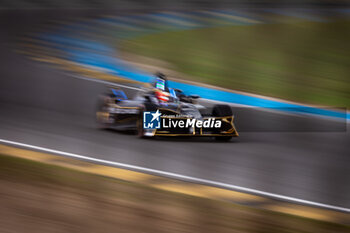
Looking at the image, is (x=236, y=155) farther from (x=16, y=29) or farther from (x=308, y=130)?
(x=16, y=29)

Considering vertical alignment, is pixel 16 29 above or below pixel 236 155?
above

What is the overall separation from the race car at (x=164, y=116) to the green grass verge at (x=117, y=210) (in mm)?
1605

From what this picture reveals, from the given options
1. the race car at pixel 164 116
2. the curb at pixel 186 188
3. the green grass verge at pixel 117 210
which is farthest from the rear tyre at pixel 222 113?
the green grass verge at pixel 117 210

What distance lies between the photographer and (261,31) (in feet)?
38.3

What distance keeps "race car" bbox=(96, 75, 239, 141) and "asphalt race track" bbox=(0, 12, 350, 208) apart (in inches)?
5.2

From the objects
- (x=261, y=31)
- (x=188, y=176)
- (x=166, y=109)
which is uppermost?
(x=261, y=31)

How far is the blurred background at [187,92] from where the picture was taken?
3613 mm

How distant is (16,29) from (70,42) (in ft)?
8.85

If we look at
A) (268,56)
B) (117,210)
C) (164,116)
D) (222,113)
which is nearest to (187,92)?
(268,56)

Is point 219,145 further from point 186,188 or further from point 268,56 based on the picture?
point 268,56

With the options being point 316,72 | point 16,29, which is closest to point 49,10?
point 16,29

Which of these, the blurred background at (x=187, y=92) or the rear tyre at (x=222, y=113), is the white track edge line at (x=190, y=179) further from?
the rear tyre at (x=222, y=113)

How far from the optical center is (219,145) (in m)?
5.69

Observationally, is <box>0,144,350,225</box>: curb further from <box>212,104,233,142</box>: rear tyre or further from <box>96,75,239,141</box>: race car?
<box>212,104,233,142</box>: rear tyre
